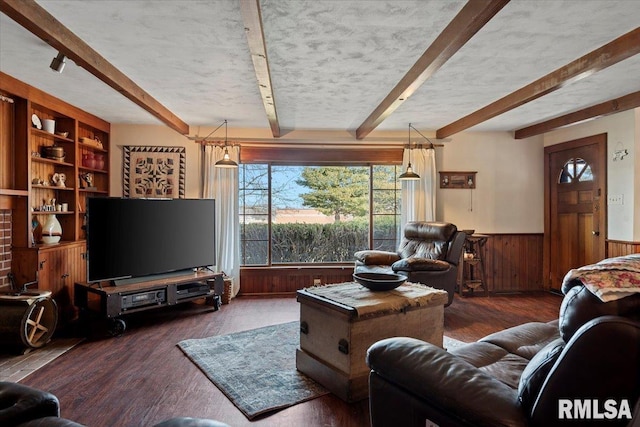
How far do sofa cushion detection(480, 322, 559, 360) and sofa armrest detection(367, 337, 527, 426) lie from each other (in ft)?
2.29

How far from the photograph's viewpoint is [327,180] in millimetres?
5449

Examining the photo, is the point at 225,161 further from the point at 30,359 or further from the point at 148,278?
the point at 30,359

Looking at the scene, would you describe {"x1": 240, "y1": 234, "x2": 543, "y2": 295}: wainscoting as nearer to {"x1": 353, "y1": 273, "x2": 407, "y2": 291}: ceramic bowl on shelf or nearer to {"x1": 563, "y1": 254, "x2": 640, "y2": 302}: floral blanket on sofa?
{"x1": 353, "y1": 273, "x2": 407, "y2": 291}: ceramic bowl on shelf

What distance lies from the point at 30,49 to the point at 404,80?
113 inches

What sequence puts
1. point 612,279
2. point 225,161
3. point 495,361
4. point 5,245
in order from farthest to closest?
1. point 225,161
2. point 5,245
3. point 495,361
4. point 612,279

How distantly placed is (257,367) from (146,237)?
7.02 feet

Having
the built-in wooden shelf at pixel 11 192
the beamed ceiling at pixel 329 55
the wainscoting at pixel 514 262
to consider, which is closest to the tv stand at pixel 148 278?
the built-in wooden shelf at pixel 11 192

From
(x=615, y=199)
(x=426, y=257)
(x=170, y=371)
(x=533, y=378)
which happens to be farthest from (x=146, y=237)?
(x=615, y=199)

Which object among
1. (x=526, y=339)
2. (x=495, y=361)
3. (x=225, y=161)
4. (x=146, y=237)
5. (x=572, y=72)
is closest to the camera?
(x=495, y=361)

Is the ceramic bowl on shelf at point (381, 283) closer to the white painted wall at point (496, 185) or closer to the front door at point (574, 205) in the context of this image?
the white painted wall at point (496, 185)

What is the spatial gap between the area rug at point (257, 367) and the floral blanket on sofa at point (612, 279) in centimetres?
177


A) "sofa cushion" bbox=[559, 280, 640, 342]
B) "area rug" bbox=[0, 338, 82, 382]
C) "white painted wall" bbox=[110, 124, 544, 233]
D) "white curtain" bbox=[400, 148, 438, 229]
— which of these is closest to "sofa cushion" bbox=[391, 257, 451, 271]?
"white curtain" bbox=[400, 148, 438, 229]

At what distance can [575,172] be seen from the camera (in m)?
4.98

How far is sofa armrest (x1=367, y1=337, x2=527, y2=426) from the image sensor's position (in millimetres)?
1211
